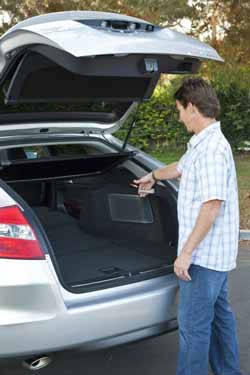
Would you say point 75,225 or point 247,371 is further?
point 75,225

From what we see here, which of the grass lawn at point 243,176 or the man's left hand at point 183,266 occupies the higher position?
the man's left hand at point 183,266

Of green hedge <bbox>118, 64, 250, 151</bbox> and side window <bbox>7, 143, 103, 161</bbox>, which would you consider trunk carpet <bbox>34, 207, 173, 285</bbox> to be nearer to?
side window <bbox>7, 143, 103, 161</bbox>

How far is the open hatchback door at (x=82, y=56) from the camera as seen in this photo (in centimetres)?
265

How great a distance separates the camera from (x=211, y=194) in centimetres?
263

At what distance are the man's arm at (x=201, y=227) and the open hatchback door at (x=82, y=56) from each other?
779 mm

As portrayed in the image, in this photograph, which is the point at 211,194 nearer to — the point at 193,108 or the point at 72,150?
the point at 193,108

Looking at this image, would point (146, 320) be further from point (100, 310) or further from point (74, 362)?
point (74, 362)

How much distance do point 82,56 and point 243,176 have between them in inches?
277

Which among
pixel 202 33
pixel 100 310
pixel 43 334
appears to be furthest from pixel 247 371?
pixel 202 33

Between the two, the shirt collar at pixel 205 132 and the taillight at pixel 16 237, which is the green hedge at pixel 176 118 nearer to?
the shirt collar at pixel 205 132

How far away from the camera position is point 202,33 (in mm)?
8570

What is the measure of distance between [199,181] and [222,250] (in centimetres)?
38

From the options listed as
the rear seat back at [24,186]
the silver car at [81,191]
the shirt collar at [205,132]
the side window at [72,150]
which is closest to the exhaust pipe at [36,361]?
the silver car at [81,191]

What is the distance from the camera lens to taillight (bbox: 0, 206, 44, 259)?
2568 mm
